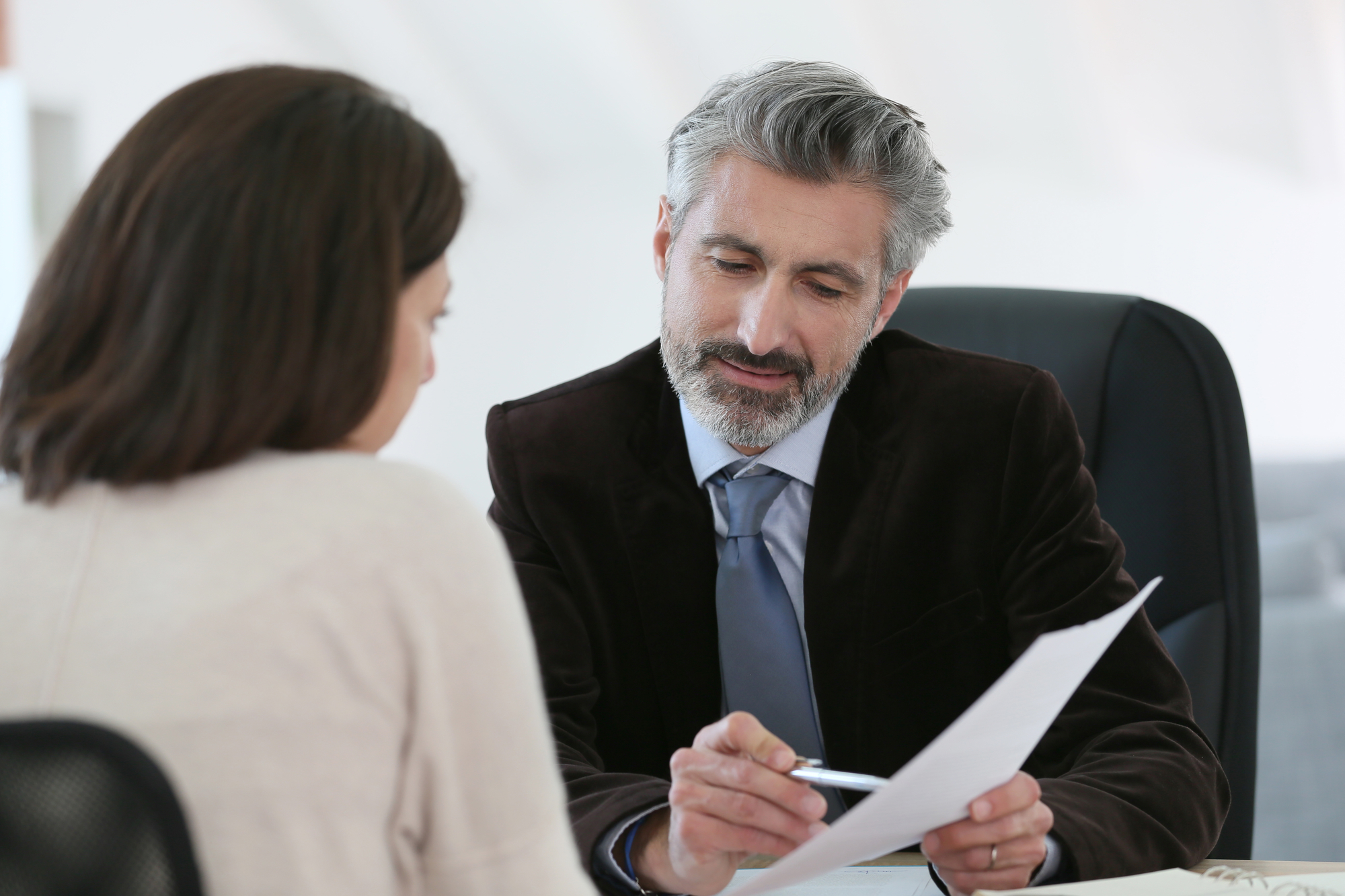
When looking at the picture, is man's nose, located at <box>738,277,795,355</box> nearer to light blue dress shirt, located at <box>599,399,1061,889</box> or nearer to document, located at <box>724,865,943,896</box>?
light blue dress shirt, located at <box>599,399,1061,889</box>

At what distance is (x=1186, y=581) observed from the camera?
1367mm

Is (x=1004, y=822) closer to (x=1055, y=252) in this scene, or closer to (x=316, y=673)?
(x=316, y=673)

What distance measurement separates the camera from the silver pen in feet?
2.60

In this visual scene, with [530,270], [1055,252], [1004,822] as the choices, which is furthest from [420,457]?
[1004,822]

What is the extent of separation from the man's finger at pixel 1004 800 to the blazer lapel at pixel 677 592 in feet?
1.59

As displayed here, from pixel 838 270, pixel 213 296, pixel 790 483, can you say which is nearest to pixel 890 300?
pixel 838 270

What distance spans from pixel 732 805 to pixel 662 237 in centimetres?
84

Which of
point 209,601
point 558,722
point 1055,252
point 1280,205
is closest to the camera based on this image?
point 209,601

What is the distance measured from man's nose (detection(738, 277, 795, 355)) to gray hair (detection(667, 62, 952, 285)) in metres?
0.13

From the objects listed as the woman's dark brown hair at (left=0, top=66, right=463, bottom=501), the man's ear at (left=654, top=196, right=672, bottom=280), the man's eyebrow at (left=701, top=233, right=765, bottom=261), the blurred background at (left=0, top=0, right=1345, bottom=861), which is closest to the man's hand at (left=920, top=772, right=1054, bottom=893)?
the woman's dark brown hair at (left=0, top=66, right=463, bottom=501)

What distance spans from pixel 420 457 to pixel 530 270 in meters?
0.76

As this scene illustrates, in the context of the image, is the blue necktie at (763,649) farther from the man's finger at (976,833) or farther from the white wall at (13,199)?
the white wall at (13,199)

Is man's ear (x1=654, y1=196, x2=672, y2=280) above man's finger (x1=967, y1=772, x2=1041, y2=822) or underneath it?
above

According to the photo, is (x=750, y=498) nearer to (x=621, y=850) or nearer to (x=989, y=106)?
(x=621, y=850)
